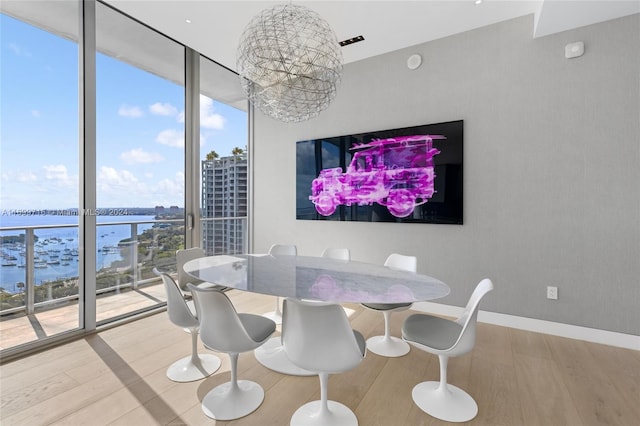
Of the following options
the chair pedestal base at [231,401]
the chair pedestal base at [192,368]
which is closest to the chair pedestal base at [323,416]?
the chair pedestal base at [231,401]

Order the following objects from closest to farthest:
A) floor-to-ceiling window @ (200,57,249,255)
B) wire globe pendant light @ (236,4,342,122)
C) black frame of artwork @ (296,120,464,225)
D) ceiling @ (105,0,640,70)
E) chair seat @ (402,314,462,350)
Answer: chair seat @ (402,314,462,350)
wire globe pendant light @ (236,4,342,122)
ceiling @ (105,0,640,70)
black frame of artwork @ (296,120,464,225)
floor-to-ceiling window @ (200,57,249,255)

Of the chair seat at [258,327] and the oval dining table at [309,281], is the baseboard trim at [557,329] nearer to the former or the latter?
the oval dining table at [309,281]

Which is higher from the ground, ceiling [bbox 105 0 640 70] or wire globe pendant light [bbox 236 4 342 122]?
ceiling [bbox 105 0 640 70]

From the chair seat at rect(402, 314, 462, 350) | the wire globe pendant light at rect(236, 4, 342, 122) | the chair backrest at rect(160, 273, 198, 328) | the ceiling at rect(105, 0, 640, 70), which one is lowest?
the chair seat at rect(402, 314, 462, 350)

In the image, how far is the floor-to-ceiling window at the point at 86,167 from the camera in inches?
99.0

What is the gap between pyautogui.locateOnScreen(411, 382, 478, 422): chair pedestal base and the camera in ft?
5.82

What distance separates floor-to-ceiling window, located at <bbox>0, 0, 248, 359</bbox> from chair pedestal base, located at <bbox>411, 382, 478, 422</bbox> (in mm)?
2977

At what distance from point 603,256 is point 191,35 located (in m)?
4.66

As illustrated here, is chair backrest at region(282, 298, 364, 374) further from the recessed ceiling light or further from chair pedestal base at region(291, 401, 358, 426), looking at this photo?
the recessed ceiling light

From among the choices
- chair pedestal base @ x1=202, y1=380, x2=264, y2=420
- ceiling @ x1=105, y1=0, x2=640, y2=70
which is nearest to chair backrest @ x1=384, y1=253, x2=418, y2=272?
chair pedestal base @ x1=202, y1=380, x2=264, y2=420

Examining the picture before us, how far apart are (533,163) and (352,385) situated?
2.65 metres

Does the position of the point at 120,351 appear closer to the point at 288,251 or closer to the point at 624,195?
the point at 288,251

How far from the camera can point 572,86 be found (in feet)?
9.16

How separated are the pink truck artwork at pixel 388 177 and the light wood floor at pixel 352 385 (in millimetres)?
1662
